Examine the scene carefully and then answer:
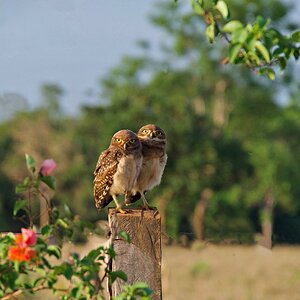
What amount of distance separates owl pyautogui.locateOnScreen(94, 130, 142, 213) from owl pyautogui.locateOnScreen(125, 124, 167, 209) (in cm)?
10

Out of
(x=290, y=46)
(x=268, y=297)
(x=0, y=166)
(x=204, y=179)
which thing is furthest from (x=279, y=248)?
(x=0, y=166)

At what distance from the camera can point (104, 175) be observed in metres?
6.61

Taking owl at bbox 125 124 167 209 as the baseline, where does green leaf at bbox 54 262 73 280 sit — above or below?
below

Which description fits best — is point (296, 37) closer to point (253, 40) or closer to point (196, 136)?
point (253, 40)

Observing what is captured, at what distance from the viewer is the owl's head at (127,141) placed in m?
6.00

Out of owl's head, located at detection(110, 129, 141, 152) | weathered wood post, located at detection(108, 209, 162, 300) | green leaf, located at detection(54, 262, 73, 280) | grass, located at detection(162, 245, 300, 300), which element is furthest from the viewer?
grass, located at detection(162, 245, 300, 300)

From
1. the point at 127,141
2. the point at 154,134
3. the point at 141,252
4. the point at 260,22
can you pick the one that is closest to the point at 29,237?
the point at 141,252

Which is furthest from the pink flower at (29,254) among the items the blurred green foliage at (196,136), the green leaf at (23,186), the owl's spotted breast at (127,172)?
the blurred green foliage at (196,136)

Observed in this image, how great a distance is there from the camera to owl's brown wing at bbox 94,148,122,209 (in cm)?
656

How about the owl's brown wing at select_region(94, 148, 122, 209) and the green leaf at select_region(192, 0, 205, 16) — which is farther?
the owl's brown wing at select_region(94, 148, 122, 209)

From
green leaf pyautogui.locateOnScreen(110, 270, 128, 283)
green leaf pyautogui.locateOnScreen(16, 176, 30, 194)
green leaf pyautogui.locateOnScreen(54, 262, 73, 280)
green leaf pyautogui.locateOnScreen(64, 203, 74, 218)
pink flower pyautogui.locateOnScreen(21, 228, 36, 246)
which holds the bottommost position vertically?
green leaf pyautogui.locateOnScreen(110, 270, 128, 283)

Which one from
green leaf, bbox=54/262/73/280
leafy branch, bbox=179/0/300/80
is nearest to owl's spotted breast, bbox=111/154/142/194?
leafy branch, bbox=179/0/300/80

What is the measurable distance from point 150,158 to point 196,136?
38172 millimetres

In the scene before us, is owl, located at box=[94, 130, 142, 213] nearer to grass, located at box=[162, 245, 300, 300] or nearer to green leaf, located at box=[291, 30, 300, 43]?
green leaf, located at box=[291, 30, 300, 43]
